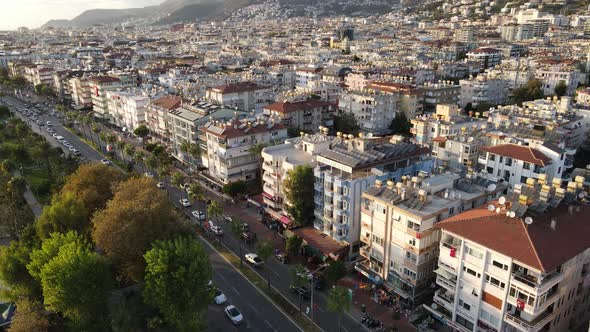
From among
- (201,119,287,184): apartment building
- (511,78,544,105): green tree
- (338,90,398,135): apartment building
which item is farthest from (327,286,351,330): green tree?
(511,78,544,105): green tree

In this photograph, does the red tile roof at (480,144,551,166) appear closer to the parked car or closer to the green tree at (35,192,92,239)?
the parked car

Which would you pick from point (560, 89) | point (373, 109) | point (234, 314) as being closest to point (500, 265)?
point (234, 314)

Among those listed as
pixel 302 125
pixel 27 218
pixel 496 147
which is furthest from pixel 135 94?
pixel 496 147

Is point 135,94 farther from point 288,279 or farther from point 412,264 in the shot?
point 412,264

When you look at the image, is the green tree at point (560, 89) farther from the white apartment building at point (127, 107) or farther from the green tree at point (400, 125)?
the white apartment building at point (127, 107)

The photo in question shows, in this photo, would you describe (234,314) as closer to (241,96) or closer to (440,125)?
(440,125)

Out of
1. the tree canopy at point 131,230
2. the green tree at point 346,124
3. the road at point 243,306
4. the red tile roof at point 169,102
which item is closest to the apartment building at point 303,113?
the green tree at point 346,124
